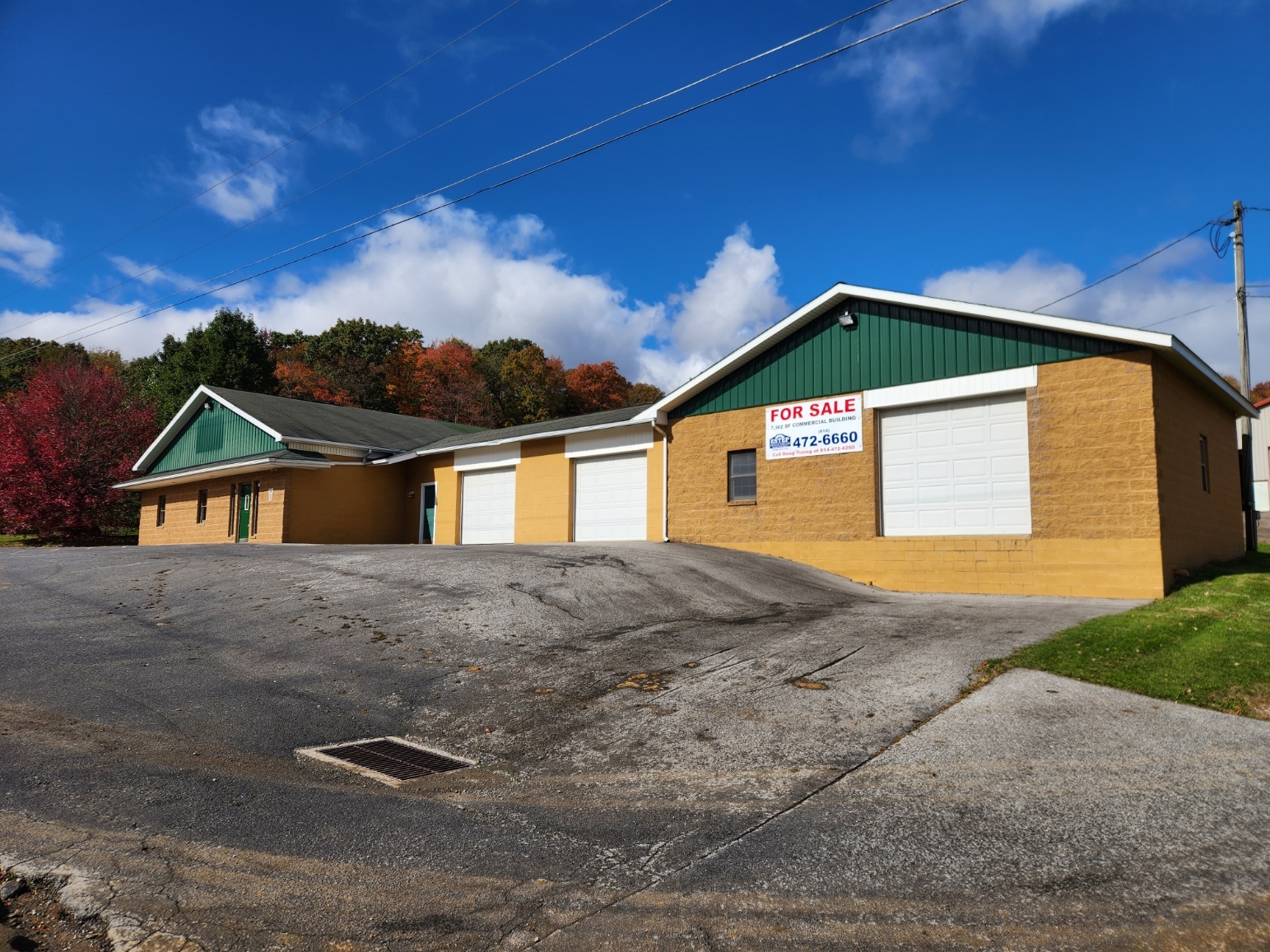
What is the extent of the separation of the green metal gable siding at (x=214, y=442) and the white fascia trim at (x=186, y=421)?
216 mm

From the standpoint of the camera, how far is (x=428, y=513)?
25672 mm

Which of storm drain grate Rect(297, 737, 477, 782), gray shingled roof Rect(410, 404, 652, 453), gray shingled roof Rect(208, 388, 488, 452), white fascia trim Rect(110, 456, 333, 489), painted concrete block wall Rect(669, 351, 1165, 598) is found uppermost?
gray shingled roof Rect(208, 388, 488, 452)

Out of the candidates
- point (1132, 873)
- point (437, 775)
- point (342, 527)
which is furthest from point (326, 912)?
point (342, 527)

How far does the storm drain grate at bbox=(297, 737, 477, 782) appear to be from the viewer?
5.34 meters

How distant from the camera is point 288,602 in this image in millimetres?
10477

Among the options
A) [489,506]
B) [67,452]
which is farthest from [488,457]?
[67,452]

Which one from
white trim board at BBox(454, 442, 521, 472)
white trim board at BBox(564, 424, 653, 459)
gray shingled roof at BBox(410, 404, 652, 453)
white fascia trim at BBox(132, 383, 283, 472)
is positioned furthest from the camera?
white fascia trim at BBox(132, 383, 283, 472)

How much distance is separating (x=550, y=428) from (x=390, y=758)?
17.0 metres

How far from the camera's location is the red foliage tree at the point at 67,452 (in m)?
31.7

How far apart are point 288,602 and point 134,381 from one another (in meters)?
52.5

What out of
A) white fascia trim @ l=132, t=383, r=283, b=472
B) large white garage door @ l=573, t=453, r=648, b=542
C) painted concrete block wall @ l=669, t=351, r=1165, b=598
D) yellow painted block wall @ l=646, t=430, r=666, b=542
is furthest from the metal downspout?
white fascia trim @ l=132, t=383, r=283, b=472

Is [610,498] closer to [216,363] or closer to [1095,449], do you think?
[1095,449]

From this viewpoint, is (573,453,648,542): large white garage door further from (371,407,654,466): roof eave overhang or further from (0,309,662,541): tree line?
(0,309,662,541): tree line

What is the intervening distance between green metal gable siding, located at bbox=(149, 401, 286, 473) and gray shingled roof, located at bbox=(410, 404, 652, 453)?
17.1 feet
